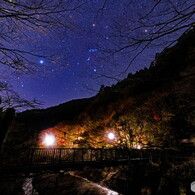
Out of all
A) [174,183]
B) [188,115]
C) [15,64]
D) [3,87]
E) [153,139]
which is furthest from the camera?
[188,115]

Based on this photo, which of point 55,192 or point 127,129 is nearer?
point 55,192

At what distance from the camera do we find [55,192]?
10742 millimetres

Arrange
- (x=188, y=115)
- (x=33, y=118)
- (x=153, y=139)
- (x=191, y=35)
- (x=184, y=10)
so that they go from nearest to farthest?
1. (x=184, y=10)
2. (x=191, y=35)
3. (x=153, y=139)
4. (x=188, y=115)
5. (x=33, y=118)

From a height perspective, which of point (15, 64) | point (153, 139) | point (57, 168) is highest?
point (15, 64)

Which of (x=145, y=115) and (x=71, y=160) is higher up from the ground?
(x=145, y=115)

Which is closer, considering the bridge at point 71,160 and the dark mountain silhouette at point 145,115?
the bridge at point 71,160

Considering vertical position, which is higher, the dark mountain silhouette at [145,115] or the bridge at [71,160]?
the dark mountain silhouette at [145,115]

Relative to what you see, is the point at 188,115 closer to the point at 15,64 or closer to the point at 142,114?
the point at 142,114

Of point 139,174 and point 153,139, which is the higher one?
point 153,139

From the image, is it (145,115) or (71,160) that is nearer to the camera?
(71,160)

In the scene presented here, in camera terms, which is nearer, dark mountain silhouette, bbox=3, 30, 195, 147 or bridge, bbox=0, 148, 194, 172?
bridge, bbox=0, 148, 194, 172

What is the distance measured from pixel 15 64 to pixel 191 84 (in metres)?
9.92

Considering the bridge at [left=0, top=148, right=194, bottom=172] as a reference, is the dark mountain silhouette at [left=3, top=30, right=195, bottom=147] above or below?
above

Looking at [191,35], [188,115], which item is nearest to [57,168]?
[191,35]
